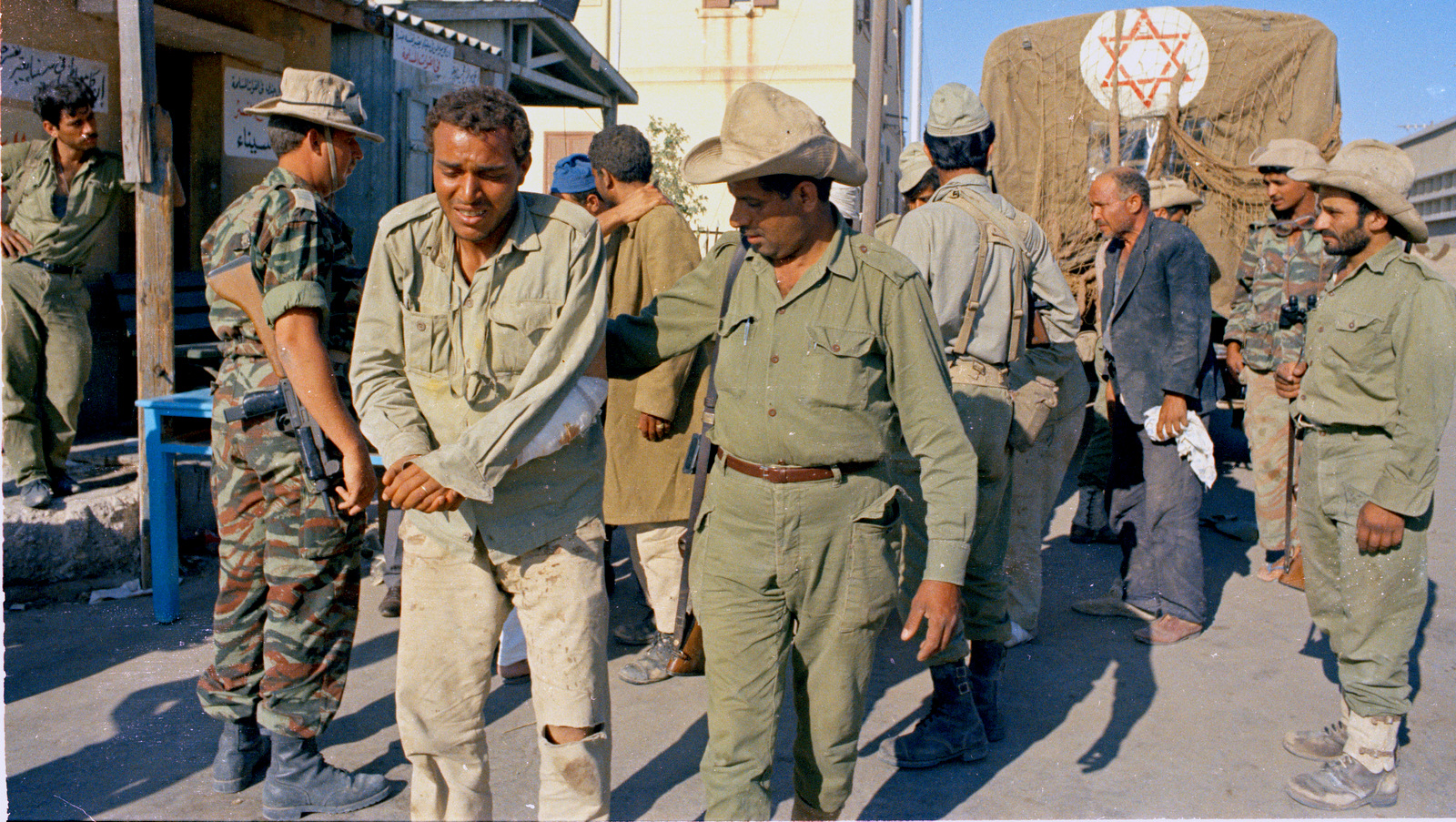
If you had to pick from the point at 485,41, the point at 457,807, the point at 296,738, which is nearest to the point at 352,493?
the point at 296,738

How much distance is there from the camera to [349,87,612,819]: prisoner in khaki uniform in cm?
259

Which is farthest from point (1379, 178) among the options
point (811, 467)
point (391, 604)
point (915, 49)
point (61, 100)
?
point (915, 49)

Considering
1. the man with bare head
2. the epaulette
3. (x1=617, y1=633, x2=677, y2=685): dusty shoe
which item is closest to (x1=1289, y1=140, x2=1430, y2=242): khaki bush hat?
the man with bare head

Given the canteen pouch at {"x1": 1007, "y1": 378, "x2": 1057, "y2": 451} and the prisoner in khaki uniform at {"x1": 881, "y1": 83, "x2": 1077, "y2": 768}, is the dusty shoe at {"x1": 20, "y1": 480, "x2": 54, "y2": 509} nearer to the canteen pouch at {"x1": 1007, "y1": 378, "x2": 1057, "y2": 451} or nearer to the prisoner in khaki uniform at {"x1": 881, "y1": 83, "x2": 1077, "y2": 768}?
the prisoner in khaki uniform at {"x1": 881, "y1": 83, "x2": 1077, "y2": 768}

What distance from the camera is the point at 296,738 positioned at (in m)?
3.29

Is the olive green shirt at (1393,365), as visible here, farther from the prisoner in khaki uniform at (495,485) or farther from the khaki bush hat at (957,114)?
the prisoner in khaki uniform at (495,485)

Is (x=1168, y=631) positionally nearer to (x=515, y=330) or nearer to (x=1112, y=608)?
(x=1112, y=608)

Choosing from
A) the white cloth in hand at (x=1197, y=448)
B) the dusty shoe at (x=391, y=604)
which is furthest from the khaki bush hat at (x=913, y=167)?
the dusty shoe at (x=391, y=604)

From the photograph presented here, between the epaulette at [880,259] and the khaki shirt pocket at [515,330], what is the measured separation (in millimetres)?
757

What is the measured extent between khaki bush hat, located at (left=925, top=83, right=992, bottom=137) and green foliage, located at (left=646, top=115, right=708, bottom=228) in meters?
12.0

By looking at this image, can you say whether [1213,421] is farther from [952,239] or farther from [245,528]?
[245,528]

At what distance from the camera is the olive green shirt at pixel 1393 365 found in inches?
134

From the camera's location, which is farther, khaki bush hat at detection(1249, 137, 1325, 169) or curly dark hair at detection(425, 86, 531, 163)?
khaki bush hat at detection(1249, 137, 1325, 169)

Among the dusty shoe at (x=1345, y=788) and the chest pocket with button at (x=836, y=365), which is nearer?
the chest pocket with button at (x=836, y=365)
